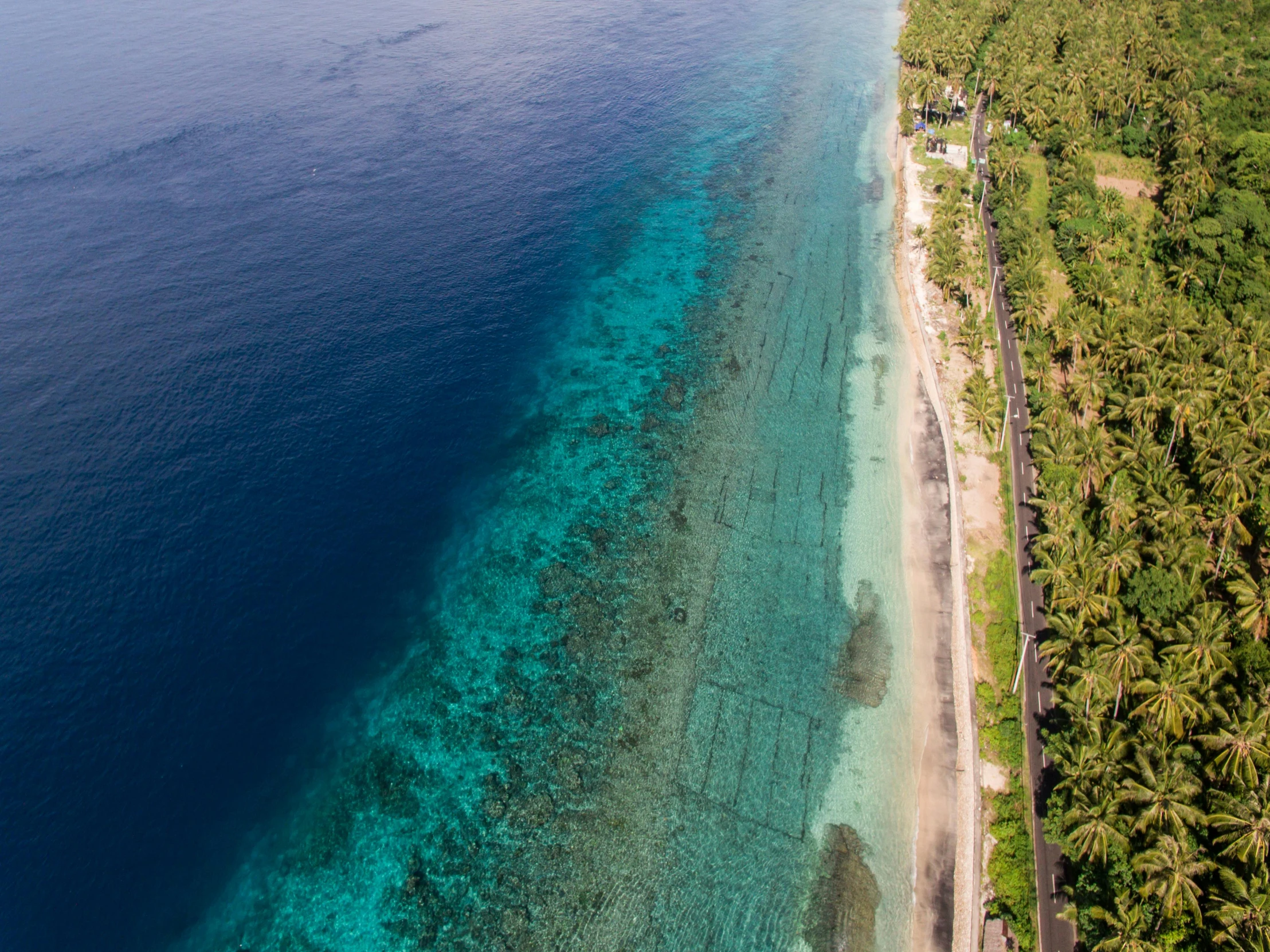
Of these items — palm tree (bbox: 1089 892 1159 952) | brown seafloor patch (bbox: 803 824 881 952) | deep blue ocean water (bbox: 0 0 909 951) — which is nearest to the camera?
palm tree (bbox: 1089 892 1159 952)

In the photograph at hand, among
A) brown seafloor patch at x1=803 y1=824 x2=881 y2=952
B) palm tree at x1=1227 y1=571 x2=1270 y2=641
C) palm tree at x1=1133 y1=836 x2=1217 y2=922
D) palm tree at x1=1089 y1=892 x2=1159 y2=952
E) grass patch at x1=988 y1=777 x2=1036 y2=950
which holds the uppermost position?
palm tree at x1=1227 y1=571 x2=1270 y2=641

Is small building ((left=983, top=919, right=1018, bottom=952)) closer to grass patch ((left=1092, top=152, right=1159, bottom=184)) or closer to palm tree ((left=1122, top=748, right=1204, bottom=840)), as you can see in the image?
palm tree ((left=1122, top=748, right=1204, bottom=840))

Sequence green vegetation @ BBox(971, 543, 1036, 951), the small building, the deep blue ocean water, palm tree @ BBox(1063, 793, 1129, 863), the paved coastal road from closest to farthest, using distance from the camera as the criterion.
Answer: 1. palm tree @ BBox(1063, 793, 1129, 863)
2. the small building
3. the paved coastal road
4. green vegetation @ BBox(971, 543, 1036, 951)
5. the deep blue ocean water

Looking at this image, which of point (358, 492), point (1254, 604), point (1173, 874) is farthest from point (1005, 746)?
point (358, 492)

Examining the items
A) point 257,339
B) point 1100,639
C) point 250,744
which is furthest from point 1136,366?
point 257,339

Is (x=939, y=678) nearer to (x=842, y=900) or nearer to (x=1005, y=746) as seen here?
(x=1005, y=746)

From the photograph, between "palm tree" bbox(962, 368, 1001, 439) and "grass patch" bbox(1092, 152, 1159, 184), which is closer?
"palm tree" bbox(962, 368, 1001, 439)

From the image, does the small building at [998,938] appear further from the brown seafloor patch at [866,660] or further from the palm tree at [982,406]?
the palm tree at [982,406]

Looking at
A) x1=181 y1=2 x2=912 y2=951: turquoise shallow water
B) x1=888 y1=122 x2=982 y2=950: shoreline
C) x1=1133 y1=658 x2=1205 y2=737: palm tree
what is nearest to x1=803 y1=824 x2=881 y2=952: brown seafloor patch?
x1=181 y1=2 x2=912 y2=951: turquoise shallow water
